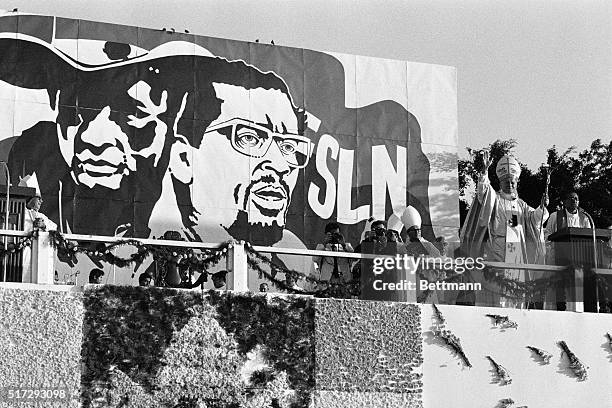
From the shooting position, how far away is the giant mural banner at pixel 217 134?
69.9 ft

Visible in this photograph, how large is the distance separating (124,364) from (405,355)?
12.2ft

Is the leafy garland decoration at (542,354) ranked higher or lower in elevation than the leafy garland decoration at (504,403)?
higher

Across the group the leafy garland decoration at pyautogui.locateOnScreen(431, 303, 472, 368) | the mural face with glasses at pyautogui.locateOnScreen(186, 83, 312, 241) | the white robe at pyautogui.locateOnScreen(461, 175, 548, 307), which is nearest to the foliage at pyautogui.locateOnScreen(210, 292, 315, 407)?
the leafy garland decoration at pyautogui.locateOnScreen(431, 303, 472, 368)

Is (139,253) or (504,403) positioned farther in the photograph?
(504,403)

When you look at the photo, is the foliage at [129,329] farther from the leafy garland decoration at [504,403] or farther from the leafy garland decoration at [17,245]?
the leafy garland decoration at [504,403]

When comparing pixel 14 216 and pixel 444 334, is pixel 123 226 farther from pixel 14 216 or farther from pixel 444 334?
pixel 444 334

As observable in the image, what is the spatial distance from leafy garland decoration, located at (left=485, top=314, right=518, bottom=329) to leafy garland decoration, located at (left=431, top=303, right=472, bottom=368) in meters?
0.60

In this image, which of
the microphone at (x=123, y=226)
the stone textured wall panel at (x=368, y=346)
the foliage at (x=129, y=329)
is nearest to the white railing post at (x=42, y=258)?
the foliage at (x=129, y=329)

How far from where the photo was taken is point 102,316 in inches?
659

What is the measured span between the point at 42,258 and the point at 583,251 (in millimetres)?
7115

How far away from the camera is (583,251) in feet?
61.8

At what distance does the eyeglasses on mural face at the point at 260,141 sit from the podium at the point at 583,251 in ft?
17.6

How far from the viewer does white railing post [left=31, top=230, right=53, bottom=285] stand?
16.6 meters

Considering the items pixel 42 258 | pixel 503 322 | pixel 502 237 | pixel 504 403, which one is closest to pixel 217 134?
pixel 502 237
